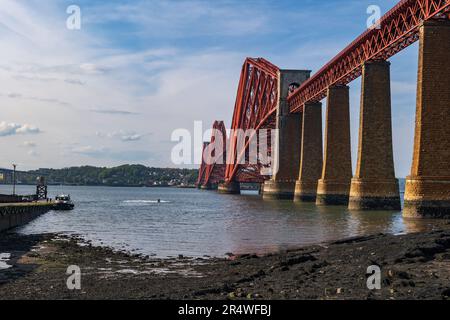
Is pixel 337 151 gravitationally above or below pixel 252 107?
below

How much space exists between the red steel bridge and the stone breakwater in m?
31.1

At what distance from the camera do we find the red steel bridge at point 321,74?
4441 cm

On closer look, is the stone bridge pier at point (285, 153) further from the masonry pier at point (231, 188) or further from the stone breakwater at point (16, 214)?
the masonry pier at point (231, 188)

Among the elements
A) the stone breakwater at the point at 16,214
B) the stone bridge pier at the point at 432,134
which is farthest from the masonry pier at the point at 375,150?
the stone breakwater at the point at 16,214

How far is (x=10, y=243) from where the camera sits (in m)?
29.8

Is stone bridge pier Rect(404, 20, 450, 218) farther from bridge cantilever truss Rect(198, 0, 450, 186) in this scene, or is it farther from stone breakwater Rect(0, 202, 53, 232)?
stone breakwater Rect(0, 202, 53, 232)

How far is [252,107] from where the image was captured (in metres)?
129

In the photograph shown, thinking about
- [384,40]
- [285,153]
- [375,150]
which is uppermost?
[384,40]

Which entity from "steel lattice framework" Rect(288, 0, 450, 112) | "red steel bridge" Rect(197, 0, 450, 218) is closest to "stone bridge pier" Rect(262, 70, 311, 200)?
"red steel bridge" Rect(197, 0, 450, 218)

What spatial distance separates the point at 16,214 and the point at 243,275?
102 ft

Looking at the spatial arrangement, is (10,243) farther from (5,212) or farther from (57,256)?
(5,212)

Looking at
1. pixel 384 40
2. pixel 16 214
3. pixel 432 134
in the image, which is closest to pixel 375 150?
pixel 384 40

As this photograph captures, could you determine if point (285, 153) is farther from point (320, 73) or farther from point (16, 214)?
point (16, 214)
